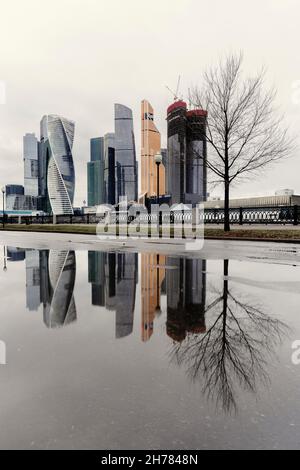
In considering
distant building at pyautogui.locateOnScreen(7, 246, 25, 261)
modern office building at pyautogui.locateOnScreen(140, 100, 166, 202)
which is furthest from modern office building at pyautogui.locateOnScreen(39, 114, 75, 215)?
distant building at pyautogui.locateOnScreen(7, 246, 25, 261)

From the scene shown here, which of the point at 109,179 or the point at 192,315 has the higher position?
the point at 109,179

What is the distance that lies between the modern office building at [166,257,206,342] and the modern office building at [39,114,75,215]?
440ft

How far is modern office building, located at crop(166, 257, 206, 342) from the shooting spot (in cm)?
386

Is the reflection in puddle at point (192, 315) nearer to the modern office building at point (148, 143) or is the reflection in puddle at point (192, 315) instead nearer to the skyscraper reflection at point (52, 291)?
the skyscraper reflection at point (52, 291)

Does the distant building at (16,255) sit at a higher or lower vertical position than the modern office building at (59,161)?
lower

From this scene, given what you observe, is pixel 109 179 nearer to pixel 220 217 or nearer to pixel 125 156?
pixel 125 156

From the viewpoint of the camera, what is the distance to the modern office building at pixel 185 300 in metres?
3.86

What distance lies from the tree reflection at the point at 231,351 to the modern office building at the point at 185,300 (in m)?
0.17

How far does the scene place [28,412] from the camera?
2166 mm

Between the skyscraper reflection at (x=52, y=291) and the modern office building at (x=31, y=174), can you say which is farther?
the modern office building at (x=31, y=174)

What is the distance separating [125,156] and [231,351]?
6939 inches

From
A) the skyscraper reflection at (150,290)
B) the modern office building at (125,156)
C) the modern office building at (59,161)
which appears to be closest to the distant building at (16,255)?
the skyscraper reflection at (150,290)

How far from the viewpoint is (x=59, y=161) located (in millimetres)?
133250

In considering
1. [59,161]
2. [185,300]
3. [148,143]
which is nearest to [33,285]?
[185,300]
